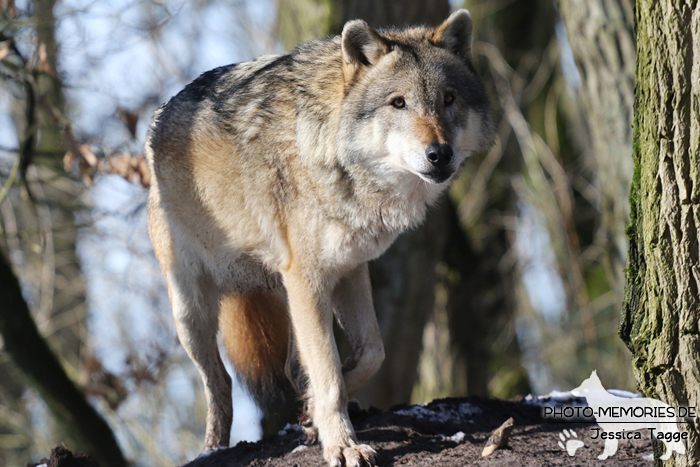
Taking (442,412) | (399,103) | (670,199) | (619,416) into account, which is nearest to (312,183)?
(399,103)

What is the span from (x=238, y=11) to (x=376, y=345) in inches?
466

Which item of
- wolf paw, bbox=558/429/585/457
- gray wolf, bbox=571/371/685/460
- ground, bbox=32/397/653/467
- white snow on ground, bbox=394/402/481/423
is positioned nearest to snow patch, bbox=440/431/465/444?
ground, bbox=32/397/653/467

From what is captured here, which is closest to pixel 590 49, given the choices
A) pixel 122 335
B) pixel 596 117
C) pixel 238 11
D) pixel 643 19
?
pixel 596 117

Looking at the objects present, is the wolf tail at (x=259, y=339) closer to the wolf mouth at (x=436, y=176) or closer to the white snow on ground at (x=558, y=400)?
the wolf mouth at (x=436, y=176)

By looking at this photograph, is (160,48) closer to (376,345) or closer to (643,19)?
(376,345)

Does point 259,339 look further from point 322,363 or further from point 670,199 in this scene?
point 670,199

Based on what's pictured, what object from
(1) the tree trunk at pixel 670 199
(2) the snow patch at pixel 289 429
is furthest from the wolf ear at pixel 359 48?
(2) the snow patch at pixel 289 429

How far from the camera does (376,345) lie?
4477 millimetres

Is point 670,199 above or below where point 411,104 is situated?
below

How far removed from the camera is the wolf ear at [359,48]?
13.3 ft

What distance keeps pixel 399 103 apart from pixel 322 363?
5.39 feet

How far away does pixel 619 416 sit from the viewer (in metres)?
3.49

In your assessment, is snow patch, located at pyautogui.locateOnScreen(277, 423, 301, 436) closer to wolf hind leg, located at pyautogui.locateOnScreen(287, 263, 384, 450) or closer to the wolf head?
wolf hind leg, located at pyautogui.locateOnScreen(287, 263, 384, 450)

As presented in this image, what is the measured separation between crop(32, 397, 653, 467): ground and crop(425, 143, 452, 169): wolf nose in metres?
1.64
